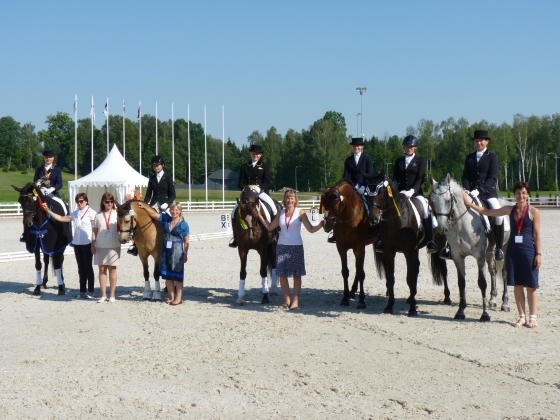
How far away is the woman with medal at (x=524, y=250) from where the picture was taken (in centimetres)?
845

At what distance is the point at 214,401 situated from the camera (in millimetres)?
5703

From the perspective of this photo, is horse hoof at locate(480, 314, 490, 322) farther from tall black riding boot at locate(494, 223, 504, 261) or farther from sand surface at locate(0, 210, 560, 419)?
tall black riding boot at locate(494, 223, 504, 261)

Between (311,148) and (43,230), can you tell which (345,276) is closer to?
(43,230)

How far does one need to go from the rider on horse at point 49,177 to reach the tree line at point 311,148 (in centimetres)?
4393

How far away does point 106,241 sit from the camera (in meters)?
Answer: 10.8

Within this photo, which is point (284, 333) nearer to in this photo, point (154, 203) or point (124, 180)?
point (154, 203)

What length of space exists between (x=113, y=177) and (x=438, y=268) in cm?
2889

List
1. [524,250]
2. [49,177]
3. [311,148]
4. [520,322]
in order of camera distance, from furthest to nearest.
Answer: [311,148] → [49,177] → [520,322] → [524,250]

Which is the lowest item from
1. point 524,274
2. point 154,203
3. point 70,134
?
point 524,274

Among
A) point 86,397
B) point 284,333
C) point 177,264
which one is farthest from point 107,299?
point 86,397

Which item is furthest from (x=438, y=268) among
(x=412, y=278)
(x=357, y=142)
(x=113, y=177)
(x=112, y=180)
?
(x=113, y=177)

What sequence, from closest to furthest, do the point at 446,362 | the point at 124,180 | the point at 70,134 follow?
the point at 446,362 < the point at 124,180 < the point at 70,134

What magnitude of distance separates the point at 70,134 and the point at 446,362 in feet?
367

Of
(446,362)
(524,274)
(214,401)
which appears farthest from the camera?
(524,274)
